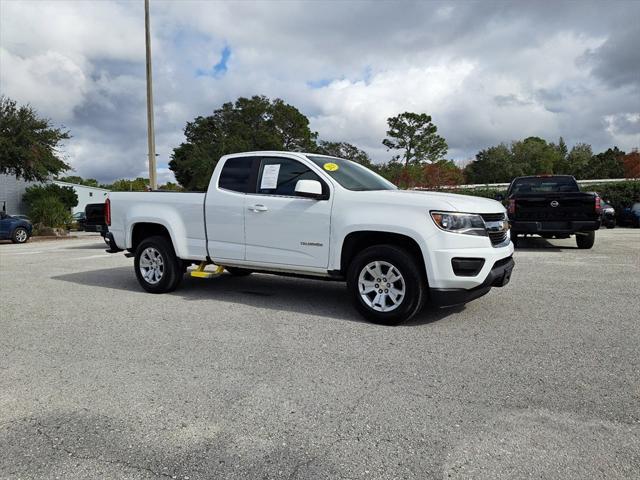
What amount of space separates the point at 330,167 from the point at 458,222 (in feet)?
5.73

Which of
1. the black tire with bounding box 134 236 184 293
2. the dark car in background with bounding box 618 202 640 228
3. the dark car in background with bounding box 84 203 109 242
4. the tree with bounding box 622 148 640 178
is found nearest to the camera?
the black tire with bounding box 134 236 184 293

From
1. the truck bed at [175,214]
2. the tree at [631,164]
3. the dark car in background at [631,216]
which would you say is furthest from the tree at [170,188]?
the tree at [631,164]

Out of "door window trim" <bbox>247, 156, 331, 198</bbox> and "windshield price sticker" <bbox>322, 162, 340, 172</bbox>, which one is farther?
"windshield price sticker" <bbox>322, 162, 340, 172</bbox>

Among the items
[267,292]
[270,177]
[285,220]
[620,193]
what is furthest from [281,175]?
[620,193]

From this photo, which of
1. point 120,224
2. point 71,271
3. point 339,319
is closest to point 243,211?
point 339,319

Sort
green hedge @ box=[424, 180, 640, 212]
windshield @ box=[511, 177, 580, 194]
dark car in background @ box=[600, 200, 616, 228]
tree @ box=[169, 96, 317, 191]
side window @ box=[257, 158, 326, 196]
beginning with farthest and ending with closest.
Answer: tree @ box=[169, 96, 317, 191]
green hedge @ box=[424, 180, 640, 212]
dark car in background @ box=[600, 200, 616, 228]
windshield @ box=[511, 177, 580, 194]
side window @ box=[257, 158, 326, 196]

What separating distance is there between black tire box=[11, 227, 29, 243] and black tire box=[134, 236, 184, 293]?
16935 millimetres

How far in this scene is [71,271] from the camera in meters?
9.66

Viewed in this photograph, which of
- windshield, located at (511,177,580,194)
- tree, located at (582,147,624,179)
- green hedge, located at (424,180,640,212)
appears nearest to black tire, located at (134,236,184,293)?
windshield, located at (511,177,580,194)

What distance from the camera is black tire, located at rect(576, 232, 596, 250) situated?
12.3 meters

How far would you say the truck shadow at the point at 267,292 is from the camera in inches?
232

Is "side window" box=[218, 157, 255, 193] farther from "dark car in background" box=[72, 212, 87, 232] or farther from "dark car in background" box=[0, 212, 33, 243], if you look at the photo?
"dark car in background" box=[0, 212, 33, 243]

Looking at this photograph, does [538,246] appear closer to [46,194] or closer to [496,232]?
[496,232]

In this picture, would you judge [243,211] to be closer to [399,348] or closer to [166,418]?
[399,348]
